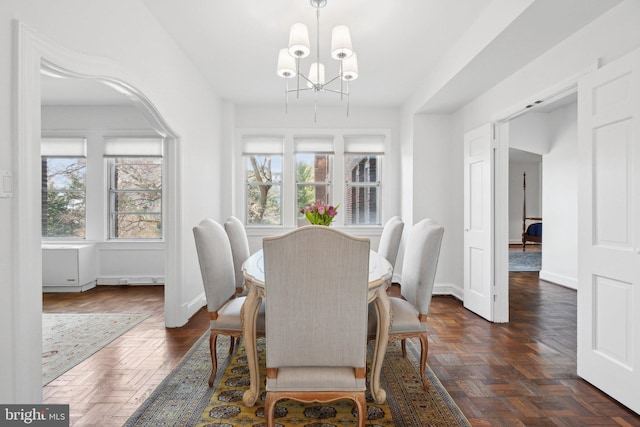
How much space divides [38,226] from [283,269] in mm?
1229

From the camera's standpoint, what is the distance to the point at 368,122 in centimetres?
542

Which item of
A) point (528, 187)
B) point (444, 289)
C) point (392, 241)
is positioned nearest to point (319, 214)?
point (392, 241)

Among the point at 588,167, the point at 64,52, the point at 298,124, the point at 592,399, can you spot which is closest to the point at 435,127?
the point at 298,124

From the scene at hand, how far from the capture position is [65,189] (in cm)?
539

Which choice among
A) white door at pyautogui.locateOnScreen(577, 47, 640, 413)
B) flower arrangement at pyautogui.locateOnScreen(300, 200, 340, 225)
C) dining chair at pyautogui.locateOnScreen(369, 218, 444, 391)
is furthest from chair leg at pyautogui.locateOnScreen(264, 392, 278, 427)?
white door at pyautogui.locateOnScreen(577, 47, 640, 413)

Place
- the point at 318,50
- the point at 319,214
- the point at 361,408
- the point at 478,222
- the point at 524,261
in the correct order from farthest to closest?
the point at 524,261
the point at 478,222
the point at 319,214
the point at 318,50
the point at 361,408

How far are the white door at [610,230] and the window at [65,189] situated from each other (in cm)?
619

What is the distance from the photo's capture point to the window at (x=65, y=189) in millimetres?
5344

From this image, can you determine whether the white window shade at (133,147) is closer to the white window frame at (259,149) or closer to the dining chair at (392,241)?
the white window frame at (259,149)

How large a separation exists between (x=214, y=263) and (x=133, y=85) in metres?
1.46

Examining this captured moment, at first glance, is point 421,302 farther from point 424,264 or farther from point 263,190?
point 263,190

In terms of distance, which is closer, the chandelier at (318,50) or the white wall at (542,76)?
the white wall at (542,76)

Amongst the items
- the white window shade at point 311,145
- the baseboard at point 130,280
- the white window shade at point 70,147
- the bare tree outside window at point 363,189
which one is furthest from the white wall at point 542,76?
the white window shade at point 70,147

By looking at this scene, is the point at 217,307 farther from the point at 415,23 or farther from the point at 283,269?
A: the point at 415,23
